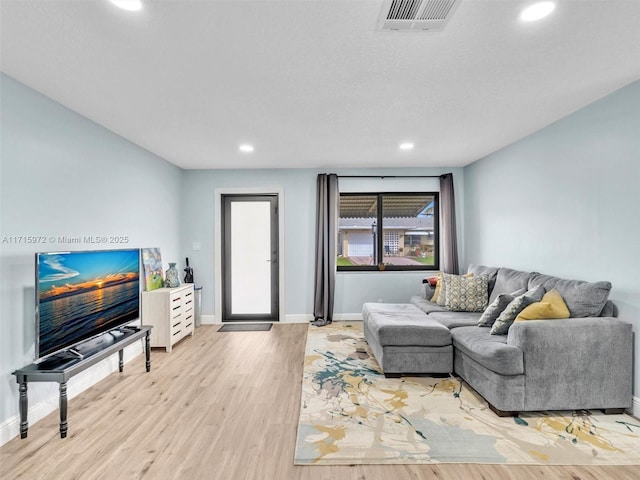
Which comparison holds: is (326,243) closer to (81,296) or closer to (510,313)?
(510,313)

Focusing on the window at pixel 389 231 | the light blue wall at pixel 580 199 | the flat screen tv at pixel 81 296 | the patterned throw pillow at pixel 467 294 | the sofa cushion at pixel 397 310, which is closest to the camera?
the flat screen tv at pixel 81 296

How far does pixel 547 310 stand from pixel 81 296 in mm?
3841

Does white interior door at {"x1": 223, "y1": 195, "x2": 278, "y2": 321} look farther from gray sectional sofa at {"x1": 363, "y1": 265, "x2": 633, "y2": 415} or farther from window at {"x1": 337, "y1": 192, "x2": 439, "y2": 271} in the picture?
gray sectional sofa at {"x1": 363, "y1": 265, "x2": 633, "y2": 415}

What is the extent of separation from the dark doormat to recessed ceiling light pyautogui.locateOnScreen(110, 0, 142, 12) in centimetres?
413

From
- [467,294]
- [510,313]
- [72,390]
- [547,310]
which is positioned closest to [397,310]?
[467,294]

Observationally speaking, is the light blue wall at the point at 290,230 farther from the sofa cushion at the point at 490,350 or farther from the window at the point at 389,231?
the sofa cushion at the point at 490,350

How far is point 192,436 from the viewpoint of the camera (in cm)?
226

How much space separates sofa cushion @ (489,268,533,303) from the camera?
3.49m

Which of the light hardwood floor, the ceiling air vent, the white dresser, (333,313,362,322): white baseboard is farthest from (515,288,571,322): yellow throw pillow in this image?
the white dresser

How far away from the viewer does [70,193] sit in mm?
2887

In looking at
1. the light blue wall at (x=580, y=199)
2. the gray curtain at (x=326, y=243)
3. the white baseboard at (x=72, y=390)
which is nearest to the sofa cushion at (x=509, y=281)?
the light blue wall at (x=580, y=199)

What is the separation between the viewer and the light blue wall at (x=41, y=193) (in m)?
2.29

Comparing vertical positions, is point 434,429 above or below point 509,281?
below

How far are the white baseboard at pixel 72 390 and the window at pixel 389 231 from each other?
327cm
